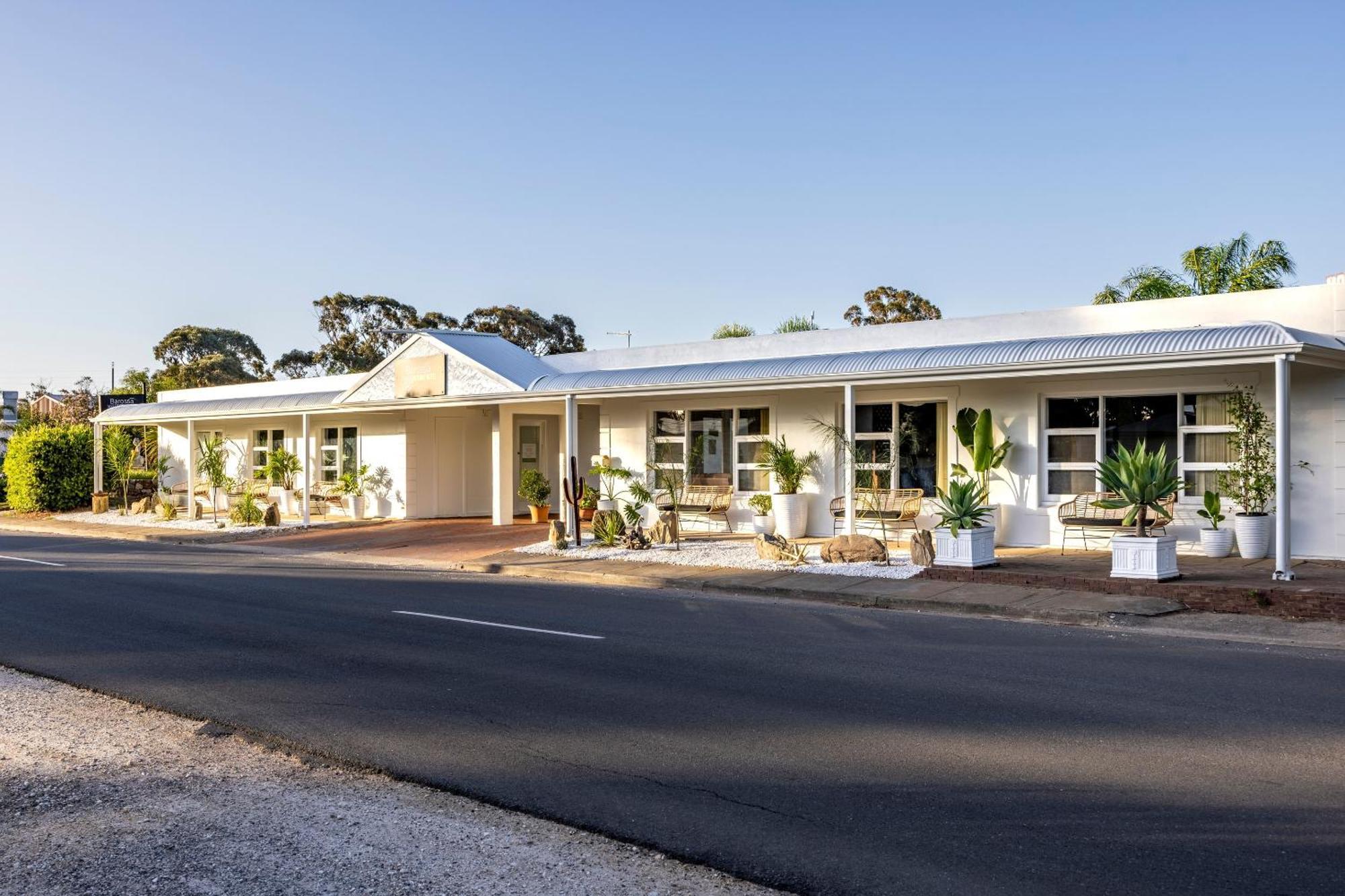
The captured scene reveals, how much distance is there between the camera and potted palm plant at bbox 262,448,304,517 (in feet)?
97.9

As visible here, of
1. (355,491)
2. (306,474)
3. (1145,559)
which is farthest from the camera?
(355,491)

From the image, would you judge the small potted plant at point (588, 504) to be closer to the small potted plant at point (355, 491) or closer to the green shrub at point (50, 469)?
the small potted plant at point (355, 491)

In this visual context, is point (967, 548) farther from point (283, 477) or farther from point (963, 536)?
point (283, 477)

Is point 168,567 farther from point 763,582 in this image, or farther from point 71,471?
point 71,471

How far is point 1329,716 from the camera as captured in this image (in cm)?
720

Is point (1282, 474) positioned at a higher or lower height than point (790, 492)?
higher

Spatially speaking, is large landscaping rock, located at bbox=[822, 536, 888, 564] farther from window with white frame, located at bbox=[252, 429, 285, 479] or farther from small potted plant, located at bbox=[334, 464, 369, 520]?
window with white frame, located at bbox=[252, 429, 285, 479]

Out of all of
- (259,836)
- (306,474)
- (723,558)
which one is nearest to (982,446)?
(723,558)

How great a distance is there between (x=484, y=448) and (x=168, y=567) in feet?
39.3

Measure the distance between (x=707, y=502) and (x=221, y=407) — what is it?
1536 centimetres

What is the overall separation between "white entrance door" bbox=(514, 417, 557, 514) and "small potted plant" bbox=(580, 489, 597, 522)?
496cm

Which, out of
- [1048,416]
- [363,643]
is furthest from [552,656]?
[1048,416]

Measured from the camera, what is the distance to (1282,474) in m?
12.7

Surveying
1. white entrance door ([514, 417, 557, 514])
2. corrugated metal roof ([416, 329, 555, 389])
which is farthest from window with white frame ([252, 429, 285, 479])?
corrugated metal roof ([416, 329, 555, 389])
